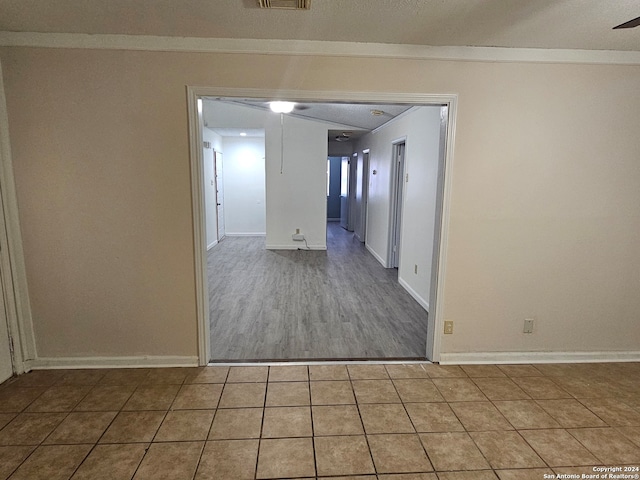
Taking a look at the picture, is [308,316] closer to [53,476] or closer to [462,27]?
[53,476]

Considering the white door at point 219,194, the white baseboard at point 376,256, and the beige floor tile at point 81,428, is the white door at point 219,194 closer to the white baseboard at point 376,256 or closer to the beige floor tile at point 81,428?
the white baseboard at point 376,256

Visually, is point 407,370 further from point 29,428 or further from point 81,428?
point 29,428

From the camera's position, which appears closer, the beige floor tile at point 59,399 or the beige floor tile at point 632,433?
the beige floor tile at point 632,433

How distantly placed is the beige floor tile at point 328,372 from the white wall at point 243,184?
6712mm

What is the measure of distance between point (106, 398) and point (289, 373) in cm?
123

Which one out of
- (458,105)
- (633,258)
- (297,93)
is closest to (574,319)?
(633,258)

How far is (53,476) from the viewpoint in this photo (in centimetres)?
170

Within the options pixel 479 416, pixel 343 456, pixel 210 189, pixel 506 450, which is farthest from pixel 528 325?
pixel 210 189

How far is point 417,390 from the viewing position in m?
2.45

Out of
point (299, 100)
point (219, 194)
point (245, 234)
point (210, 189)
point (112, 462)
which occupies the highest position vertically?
point (299, 100)

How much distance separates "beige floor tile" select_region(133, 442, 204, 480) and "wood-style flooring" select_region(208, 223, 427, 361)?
968mm

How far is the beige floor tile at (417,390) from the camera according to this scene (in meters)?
2.35

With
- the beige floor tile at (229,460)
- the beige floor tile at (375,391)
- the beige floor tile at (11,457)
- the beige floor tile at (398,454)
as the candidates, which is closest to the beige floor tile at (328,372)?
the beige floor tile at (375,391)

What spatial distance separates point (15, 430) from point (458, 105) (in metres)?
3.49
